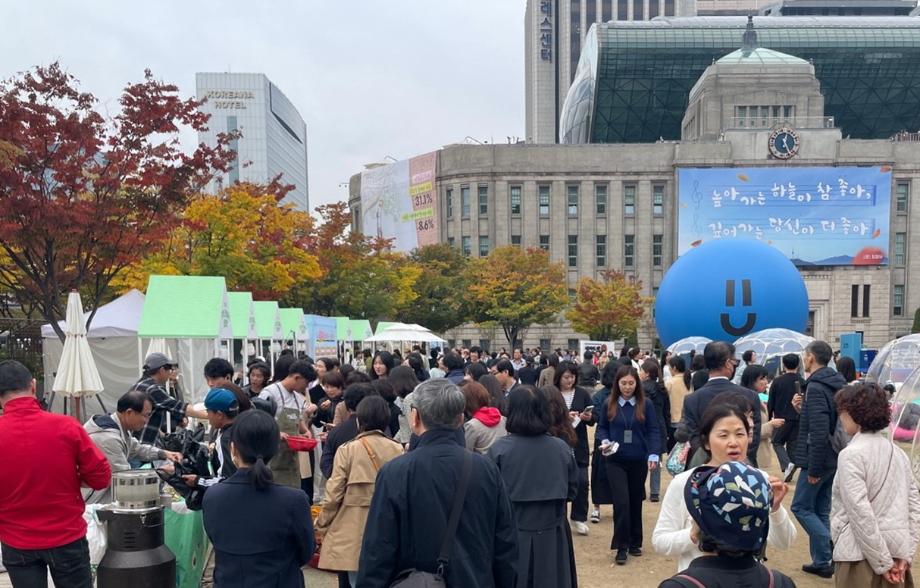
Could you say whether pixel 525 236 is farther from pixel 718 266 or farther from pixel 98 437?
pixel 98 437

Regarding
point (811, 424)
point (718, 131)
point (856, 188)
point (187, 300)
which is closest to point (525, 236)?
point (718, 131)

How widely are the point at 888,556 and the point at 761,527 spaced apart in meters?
2.51

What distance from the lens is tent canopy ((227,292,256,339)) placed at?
15.6 metres

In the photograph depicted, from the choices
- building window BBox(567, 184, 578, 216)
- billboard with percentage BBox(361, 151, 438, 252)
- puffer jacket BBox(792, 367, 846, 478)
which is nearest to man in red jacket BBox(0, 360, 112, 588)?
puffer jacket BBox(792, 367, 846, 478)

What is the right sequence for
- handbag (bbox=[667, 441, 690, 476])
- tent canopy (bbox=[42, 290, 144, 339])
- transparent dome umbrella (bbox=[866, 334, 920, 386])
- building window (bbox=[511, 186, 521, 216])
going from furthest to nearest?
building window (bbox=[511, 186, 521, 216])
transparent dome umbrella (bbox=[866, 334, 920, 386])
tent canopy (bbox=[42, 290, 144, 339])
handbag (bbox=[667, 441, 690, 476])

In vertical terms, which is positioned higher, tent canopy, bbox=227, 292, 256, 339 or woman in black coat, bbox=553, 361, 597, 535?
tent canopy, bbox=227, 292, 256, 339

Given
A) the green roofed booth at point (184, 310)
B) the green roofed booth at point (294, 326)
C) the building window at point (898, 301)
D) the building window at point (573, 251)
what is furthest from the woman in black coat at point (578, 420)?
the building window at point (898, 301)

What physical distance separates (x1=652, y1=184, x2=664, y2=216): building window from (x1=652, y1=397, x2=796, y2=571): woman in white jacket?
54.5 m

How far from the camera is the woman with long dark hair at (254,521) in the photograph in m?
3.37

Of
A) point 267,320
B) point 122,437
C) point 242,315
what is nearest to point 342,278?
point 267,320

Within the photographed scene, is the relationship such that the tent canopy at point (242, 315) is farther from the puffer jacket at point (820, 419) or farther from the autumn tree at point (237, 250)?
the puffer jacket at point (820, 419)

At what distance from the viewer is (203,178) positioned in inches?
666

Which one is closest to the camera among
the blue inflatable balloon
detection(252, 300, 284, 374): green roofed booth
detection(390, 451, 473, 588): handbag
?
detection(390, 451, 473, 588): handbag

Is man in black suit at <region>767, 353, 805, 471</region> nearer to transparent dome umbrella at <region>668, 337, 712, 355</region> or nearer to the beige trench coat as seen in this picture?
the beige trench coat
